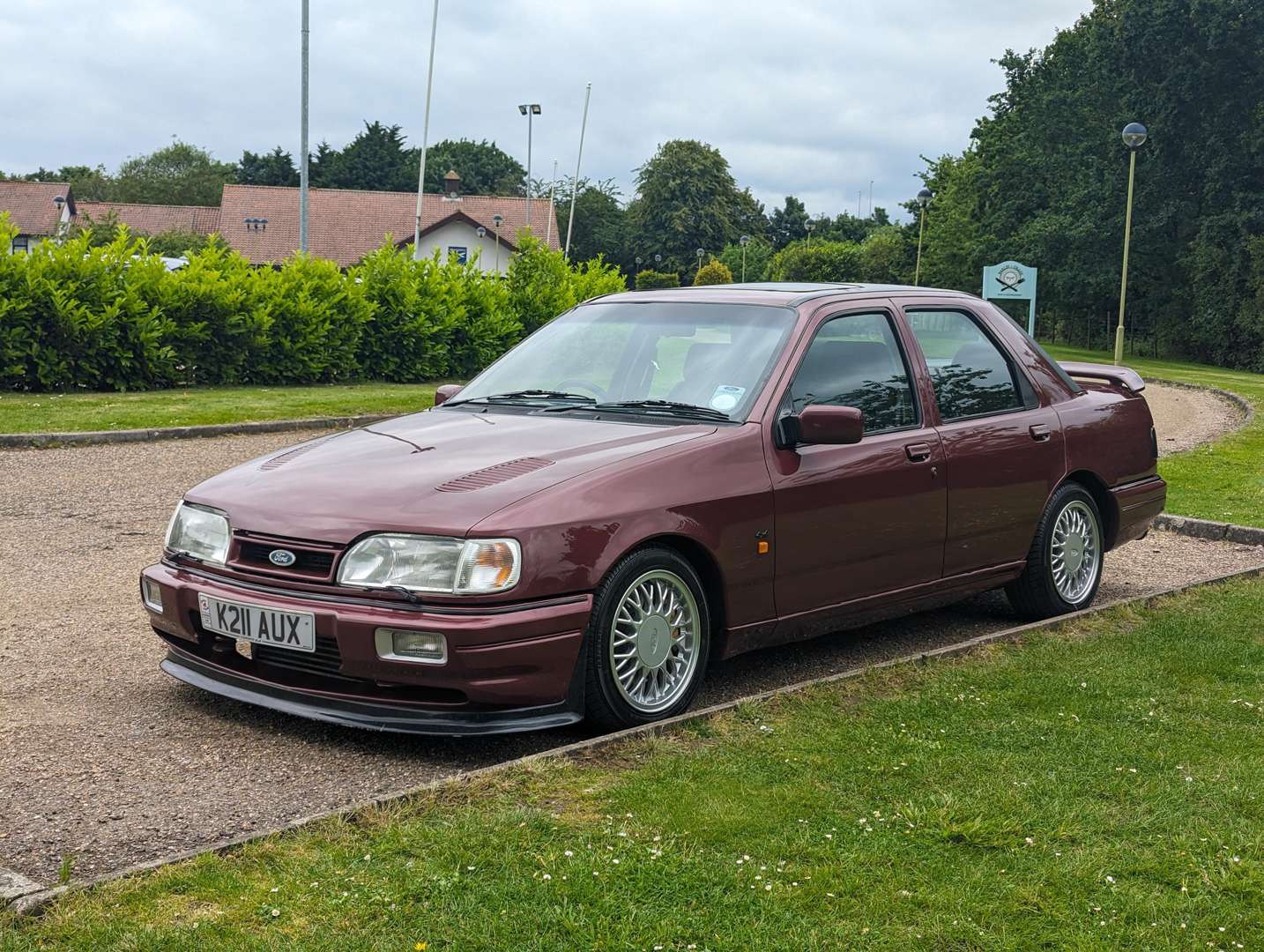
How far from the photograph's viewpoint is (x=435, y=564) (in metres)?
4.82

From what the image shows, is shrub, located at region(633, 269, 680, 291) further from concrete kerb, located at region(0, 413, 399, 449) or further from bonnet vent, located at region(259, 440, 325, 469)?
bonnet vent, located at region(259, 440, 325, 469)

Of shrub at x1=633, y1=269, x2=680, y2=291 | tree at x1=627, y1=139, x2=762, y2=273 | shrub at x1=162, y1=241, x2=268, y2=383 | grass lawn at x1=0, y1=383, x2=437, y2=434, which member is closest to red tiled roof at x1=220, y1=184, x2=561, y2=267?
shrub at x1=633, y1=269, x2=680, y2=291

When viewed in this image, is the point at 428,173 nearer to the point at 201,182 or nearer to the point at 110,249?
the point at 201,182

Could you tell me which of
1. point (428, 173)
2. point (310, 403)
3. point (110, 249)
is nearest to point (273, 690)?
point (310, 403)

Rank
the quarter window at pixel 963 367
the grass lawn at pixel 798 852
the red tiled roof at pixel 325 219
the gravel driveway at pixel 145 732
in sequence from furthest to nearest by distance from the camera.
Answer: the red tiled roof at pixel 325 219, the quarter window at pixel 963 367, the gravel driveway at pixel 145 732, the grass lawn at pixel 798 852

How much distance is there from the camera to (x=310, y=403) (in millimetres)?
18031

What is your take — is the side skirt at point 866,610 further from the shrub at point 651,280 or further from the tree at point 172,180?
the tree at point 172,180

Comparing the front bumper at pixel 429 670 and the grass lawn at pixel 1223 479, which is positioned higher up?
the grass lawn at pixel 1223 479

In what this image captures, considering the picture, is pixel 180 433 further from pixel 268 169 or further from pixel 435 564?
pixel 268 169

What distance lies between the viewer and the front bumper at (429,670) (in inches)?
187

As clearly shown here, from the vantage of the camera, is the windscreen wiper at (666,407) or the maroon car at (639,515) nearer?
the maroon car at (639,515)

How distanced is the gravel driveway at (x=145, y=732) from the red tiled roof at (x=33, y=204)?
81640 mm

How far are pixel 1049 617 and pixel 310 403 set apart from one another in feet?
40.7

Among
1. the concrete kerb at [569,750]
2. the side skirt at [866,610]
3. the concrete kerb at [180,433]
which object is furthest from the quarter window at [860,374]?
the concrete kerb at [180,433]
